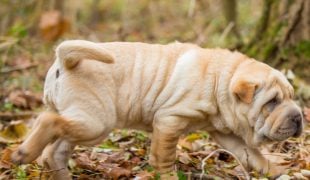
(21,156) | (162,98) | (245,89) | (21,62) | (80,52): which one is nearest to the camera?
(21,156)

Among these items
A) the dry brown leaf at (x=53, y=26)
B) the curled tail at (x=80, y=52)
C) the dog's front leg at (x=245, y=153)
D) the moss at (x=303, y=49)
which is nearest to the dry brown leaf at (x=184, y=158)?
the dog's front leg at (x=245, y=153)

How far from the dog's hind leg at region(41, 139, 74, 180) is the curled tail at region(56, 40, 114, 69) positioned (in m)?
0.72

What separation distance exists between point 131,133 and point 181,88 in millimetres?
1609

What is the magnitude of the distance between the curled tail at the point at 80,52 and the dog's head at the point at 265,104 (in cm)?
107

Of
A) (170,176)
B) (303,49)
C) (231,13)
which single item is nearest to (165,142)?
(170,176)

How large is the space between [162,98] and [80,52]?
818 millimetres

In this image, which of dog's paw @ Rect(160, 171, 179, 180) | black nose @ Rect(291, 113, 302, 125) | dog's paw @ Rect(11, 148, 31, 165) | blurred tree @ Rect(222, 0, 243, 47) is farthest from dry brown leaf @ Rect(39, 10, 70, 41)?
black nose @ Rect(291, 113, 302, 125)

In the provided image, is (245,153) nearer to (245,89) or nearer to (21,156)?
(245,89)

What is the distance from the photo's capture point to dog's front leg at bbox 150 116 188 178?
495 centimetres

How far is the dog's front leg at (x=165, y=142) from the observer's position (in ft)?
16.2

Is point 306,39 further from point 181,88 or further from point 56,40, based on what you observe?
point 56,40

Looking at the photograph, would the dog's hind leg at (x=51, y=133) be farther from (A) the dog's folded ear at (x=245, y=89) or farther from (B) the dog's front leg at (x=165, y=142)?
(A) the dog's folded ear at (x=245, y=89)

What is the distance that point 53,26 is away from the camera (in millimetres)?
12008

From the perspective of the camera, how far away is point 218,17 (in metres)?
13.2
